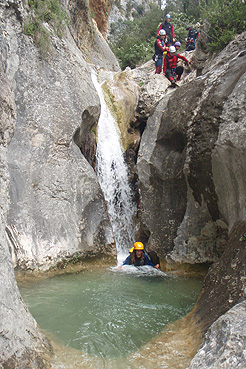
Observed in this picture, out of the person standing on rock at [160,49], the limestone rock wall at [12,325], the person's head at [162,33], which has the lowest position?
the limestone rock wall at [12,325]

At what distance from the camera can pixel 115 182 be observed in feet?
33.3

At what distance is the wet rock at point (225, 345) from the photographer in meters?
2.76

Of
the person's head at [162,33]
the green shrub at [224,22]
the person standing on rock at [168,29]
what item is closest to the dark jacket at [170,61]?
the green shrub at [224,22]

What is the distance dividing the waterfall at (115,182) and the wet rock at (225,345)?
5580mm

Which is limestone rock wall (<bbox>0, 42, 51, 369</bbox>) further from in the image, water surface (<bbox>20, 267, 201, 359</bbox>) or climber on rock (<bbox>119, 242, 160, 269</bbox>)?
climber on rock (<bbox>119, 242, 160, 269</bbox>)

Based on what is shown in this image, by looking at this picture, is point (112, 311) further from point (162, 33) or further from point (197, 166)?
point (162, 33)

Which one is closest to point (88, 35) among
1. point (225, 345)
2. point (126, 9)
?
point (225, 345)

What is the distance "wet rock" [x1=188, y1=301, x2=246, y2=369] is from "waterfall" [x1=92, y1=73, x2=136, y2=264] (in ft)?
18.3

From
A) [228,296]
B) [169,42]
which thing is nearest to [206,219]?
[228,296]

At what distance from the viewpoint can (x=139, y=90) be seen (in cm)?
1270

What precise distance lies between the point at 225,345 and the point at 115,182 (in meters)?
7.46

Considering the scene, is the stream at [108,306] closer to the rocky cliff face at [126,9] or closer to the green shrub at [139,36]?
the green shrub at [139,36]

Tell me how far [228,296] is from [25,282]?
4.12 meters

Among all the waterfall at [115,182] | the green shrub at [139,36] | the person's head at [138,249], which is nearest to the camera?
the person's head at [138,249]
